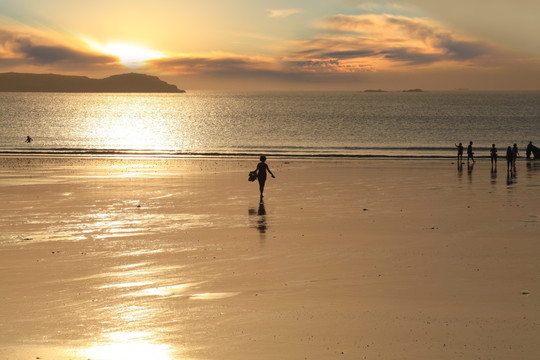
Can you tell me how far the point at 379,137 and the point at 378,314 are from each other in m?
94.0

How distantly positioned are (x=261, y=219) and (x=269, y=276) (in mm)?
7385

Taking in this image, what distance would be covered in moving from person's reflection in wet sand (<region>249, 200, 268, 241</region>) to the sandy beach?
0.19 feet

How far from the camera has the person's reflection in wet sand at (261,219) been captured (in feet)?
59.8

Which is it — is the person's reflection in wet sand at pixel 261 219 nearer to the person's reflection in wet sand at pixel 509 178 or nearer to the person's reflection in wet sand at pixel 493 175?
the person's reflection in wet sand at pixel 493 175

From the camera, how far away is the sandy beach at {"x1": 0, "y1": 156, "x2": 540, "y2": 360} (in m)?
9.44

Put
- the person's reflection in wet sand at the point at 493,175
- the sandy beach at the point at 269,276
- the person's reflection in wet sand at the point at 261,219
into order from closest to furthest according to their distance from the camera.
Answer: the sandy beach at the point at 269,276 → the person's reflection in wet sand at the point at 261,219 → the person's reflection in wet sand at the point at 493,175

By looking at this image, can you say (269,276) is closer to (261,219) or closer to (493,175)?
(261,219)

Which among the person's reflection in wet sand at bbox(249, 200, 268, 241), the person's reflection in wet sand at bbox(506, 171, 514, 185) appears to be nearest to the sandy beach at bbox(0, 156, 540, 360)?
the person's reflection in wet sand at bbox(249, 200, 268, 241)

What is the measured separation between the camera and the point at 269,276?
13.2 m

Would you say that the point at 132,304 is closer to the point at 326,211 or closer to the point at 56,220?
the point at 56,220

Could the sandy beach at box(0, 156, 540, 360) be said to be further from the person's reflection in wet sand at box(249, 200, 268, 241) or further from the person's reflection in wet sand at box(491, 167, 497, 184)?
the person's reflection in wet sand at box(491, 167, 497, 184)

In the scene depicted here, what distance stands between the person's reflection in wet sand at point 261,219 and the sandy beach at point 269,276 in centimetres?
6

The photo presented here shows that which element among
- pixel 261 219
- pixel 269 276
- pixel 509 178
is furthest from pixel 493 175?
pixel 269 276

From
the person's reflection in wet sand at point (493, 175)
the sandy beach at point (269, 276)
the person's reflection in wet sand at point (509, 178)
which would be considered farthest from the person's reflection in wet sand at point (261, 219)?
the person's reflection in wet sand at point (509, 178)
